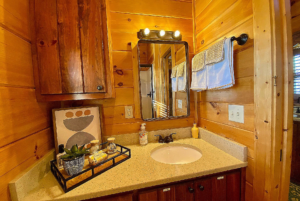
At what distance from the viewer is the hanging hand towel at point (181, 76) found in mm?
1243

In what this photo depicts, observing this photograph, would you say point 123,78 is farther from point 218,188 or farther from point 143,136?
point 218,188

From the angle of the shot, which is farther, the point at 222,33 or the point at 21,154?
the point at 222,33

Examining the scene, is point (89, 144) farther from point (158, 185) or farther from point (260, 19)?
point (260, 19)

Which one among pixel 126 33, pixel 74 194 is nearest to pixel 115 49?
pixel 126 33

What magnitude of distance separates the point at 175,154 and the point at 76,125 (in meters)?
0.86

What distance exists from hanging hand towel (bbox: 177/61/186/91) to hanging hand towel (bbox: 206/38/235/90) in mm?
285

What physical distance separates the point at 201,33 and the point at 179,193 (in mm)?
1288

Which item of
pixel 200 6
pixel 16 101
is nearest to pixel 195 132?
pixel 200 6

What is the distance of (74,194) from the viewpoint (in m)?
0.61

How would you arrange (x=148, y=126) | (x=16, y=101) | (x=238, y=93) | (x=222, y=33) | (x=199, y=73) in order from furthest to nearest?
(x=148, y=126) → (x=199, y=73) → (x=222, y=33) → (x=238, y=93) → (x=16, y=101)

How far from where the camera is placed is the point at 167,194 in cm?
72

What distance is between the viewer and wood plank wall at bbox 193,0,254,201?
2.54ft

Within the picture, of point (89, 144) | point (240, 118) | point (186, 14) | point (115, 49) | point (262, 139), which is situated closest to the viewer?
point (262, 139)

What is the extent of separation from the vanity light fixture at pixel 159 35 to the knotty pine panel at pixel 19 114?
0.90 metres
